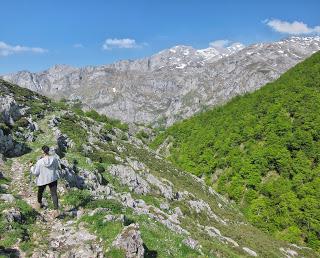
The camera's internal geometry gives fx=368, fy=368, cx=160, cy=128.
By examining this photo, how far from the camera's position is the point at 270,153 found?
94.4 metres

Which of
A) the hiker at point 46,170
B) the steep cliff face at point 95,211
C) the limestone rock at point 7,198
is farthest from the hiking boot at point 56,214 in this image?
the limestone rock at point 7,198

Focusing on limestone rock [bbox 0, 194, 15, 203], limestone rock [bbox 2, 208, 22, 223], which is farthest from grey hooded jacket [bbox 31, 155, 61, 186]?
limestone rock [bbox 0, 194, 15, 203]

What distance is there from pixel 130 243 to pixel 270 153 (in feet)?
269

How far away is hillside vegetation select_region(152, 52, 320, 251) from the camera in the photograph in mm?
80250

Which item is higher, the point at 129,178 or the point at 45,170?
the point at 45,170

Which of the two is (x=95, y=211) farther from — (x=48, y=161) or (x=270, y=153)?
(x=270, y=153)

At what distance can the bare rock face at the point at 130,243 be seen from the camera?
59.1ft

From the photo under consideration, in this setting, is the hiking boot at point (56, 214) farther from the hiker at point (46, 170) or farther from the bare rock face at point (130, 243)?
the bare rock face at point (130, 243)

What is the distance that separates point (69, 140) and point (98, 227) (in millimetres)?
25673

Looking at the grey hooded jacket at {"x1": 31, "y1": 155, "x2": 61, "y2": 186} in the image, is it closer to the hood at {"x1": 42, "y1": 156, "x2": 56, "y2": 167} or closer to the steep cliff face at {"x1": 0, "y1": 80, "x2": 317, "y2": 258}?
the hood at {"x1": 42, "y1": 156, "x2": 56, "y2": 167}

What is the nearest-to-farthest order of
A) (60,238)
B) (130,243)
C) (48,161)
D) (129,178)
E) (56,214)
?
(130,243), (60,238), (48,161), (56,214), (129,178)

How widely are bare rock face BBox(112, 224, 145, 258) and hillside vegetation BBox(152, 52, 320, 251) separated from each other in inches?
2570

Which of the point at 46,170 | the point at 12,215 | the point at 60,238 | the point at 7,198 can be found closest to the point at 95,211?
the point at 60,238

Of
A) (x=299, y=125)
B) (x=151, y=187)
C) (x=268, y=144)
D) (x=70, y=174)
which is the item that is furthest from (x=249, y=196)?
(x=70, y=174)
